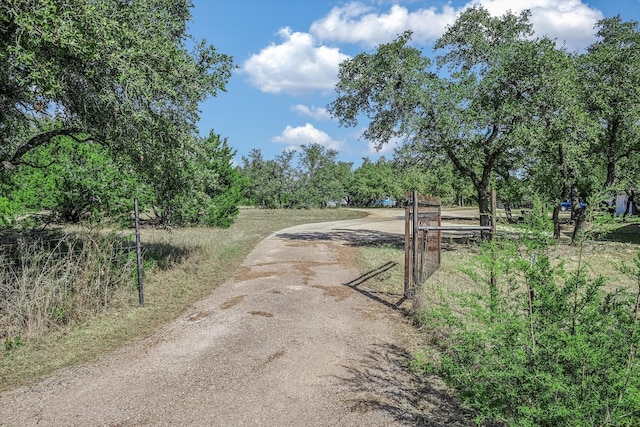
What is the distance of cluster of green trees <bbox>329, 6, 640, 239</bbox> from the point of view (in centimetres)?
1253

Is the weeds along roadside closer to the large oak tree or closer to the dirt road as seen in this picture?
the dirt road

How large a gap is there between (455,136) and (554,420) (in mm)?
11681

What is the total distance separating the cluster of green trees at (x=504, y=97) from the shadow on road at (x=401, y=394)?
365 inches

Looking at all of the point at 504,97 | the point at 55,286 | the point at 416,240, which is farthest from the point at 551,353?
the point at 504,97

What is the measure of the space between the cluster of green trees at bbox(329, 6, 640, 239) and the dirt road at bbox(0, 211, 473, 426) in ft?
27.5

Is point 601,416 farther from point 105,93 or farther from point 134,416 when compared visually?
point 105,93

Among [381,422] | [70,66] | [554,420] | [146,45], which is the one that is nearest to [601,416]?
[554,420]

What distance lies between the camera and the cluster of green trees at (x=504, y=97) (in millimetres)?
12531

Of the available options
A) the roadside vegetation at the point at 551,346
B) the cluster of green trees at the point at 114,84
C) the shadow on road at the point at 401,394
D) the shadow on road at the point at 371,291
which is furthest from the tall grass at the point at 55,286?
the roadside vegetation at the point at 551,346

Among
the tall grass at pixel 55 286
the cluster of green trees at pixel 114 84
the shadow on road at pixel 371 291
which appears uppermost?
the cluster of green trees at pixel 114 84

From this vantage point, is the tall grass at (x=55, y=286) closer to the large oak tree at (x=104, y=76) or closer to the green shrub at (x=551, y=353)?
the large oak tree at (x=104, y=76)

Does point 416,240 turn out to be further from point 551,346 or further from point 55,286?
point 55,286

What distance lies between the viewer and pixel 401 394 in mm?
3998

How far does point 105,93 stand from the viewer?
6176 millimetres
